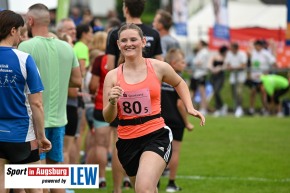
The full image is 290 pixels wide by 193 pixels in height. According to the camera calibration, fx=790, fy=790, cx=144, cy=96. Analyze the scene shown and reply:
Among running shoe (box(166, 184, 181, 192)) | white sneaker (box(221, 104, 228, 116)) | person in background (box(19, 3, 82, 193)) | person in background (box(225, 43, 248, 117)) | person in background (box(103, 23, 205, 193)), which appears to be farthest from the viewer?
white sneaker (box(221, 104, 228, 116))

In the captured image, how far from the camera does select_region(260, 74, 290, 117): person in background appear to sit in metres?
25.4

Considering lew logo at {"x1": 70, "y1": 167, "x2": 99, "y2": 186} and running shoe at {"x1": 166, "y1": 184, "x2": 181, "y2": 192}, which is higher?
lew logo at {"x1": 70, "y1": 167, "x2": 99, "y2": 186}

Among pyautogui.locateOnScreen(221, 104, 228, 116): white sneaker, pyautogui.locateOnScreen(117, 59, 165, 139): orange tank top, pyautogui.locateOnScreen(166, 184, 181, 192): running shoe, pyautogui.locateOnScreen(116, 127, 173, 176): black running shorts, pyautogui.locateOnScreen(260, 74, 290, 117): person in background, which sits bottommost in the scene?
pyautogui.locateOnScreen(221, 104, 228, 116): white sneaker

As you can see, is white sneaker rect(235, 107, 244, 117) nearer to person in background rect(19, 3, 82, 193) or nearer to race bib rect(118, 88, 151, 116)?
person in background rect(19, 3, 82, 193)

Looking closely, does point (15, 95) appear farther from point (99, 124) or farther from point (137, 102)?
point (99, 124)

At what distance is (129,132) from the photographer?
8.12 meters

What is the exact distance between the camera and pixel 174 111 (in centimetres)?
1172

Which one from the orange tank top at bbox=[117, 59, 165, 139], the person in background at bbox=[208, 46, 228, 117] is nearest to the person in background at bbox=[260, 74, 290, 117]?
the person in background at bbox=[208, 46, 228, 117]

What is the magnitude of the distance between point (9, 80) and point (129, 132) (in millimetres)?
1361

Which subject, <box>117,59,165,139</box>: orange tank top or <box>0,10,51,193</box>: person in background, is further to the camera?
<box>117,59,165,139</box>: orange tank top

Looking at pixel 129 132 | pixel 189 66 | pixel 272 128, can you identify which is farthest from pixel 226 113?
pixel 129 132

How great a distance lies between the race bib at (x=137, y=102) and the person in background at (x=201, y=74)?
A: 59.4 ft

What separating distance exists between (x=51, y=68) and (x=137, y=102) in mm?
1607

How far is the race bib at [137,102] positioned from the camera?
8000mm
